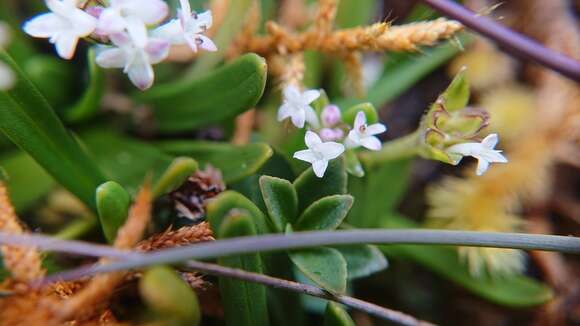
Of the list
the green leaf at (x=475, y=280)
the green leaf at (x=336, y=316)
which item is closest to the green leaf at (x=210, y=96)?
the green leaf at (x=336, y=316)

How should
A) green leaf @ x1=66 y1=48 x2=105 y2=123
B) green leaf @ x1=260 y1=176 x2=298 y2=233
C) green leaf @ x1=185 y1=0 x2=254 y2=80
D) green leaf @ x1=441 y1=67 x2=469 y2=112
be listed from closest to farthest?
green leaf @ x1=260 y1=176 x2=298 y2=233
green leaf @ x1=441 y1=67 x2=469 y2=112
green leaf @ x1=66 y1=48 x2=105 y2=123
green leaf @ x1=185 y1=0 x2=254 y2=80

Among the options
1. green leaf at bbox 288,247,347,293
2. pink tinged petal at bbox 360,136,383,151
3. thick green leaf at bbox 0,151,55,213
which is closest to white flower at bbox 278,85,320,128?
pink tinged petal at bbox 360,136,383,151

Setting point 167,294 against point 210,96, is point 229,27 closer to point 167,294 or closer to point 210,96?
point 210,96

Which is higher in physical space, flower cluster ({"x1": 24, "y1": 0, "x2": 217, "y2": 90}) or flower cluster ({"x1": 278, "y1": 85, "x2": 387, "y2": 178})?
flower cluster ({"x1": 24, "y1": 0, "x2": 217, "y2": 90})

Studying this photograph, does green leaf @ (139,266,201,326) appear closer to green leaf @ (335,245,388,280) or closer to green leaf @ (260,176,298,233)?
green leaf @ (260,176,298,233)

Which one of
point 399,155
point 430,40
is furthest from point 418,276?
point 430,40

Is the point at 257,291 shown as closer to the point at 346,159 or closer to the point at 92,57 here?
the point at 346,159
